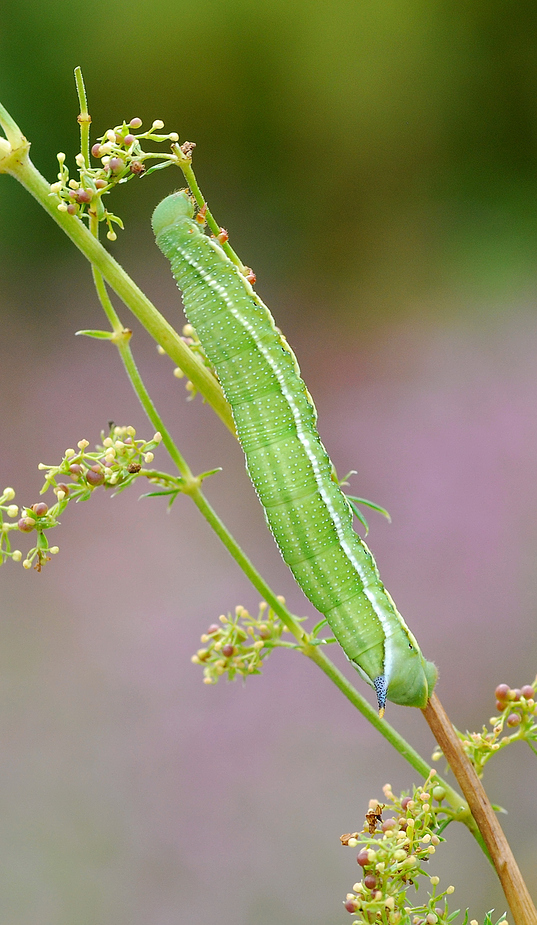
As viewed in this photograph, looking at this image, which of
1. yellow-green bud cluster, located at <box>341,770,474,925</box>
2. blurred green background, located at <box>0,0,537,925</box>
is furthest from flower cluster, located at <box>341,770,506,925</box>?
blurred green background, located at <box>0,0,537,925</box>

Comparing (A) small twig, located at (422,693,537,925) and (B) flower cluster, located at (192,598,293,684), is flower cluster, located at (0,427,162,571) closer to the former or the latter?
(B) flower cluster, located at (192,598,293,684)

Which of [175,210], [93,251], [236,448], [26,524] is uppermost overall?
[236,448]

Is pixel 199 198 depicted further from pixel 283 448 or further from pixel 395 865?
pixel 395 865

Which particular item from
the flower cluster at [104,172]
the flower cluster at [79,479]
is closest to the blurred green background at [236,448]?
the flower cluster at [79,479]

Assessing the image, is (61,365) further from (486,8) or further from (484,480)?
(486,8)

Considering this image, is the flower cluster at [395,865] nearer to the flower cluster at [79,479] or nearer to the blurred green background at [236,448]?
the flower cluster at [79,479]

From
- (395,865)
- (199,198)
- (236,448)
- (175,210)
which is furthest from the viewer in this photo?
(236,448)

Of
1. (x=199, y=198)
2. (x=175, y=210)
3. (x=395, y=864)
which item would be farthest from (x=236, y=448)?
(x=395, y=864)
